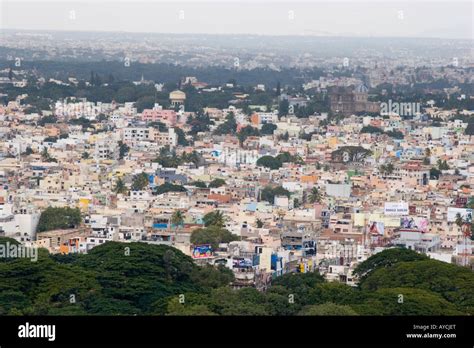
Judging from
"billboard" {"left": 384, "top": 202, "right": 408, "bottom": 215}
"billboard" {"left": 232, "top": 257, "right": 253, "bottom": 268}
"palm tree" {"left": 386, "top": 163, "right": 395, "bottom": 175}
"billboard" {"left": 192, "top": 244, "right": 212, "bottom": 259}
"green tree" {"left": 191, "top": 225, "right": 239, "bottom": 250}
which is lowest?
"palm tree" {"left": 386, "top": 163, "right": 395, "bottom": 175}

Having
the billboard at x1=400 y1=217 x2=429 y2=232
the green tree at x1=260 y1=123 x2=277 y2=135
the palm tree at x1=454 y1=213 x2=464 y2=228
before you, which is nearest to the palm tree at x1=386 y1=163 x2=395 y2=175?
the palm tree at x1=454 y1=213 x2=464 y2=228

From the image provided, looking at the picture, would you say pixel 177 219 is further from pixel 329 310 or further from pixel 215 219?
pixel 329 310

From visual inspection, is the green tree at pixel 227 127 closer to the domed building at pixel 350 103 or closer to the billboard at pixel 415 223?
the domed building at pixel 350 103

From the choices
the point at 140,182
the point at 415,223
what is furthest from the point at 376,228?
the point at 140,182

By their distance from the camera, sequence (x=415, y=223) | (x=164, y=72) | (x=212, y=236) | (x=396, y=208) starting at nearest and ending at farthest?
(x=212, y=236) < (x=415, y=223) < (x=396, y=208) < (x=164, y=72)

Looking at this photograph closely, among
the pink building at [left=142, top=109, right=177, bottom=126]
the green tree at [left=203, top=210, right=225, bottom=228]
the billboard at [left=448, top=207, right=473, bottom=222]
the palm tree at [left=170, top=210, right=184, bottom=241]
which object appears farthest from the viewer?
the pink building at [left=142, top=109, right=177, bottom=126]

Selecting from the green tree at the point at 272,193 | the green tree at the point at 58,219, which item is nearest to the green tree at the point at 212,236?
the green tree at the point at 58,219

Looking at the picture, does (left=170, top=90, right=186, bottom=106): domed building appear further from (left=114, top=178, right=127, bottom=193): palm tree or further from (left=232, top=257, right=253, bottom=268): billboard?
(left=232, top=257, right=253, bottom=268): billboard
